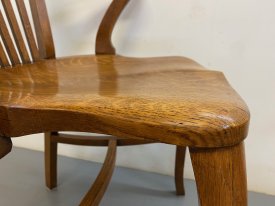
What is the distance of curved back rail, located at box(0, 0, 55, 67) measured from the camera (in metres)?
0.71

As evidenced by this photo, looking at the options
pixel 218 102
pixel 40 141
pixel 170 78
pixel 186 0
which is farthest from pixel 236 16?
pixel 40 141

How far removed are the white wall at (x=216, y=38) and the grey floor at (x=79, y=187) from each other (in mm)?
104

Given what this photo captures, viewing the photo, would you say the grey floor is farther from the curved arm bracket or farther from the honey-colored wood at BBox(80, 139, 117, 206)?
the curved arm bracket

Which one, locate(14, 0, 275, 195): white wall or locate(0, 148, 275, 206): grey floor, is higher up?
locate(14, 0, 275, 195): white wall

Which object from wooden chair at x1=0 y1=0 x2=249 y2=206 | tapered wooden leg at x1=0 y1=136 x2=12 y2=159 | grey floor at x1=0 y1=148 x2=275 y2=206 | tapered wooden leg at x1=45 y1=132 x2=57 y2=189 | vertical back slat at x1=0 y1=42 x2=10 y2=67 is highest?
wooden chair at x1=0 y1=0 x2=249 y2=206

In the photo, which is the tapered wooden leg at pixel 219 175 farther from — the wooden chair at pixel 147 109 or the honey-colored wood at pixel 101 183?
the honey-colored wood at pixel 101 183

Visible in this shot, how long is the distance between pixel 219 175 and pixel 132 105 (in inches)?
4.7

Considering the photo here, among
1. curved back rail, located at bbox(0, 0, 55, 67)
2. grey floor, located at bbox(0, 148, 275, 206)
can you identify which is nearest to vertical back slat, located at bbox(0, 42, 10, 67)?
curved back rail, located at bbox(0, 0, 55, 67)

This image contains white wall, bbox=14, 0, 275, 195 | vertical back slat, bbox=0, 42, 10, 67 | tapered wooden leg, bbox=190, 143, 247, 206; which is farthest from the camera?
white wall, bbox=14, 0, 275, 195

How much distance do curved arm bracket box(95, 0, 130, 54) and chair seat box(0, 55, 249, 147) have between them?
218 mm

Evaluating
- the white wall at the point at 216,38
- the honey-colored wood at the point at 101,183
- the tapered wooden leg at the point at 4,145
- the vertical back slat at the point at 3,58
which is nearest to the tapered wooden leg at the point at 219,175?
the tapered wooden leg at the point at 4,145

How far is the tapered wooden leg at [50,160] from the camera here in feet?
3.05

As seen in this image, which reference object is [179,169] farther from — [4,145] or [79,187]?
[4,145]

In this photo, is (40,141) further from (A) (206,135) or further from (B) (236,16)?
(A) (206,135)
